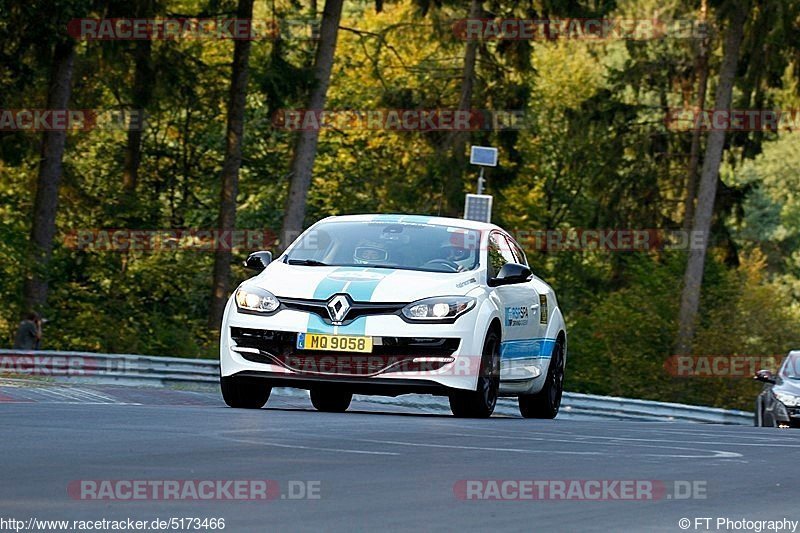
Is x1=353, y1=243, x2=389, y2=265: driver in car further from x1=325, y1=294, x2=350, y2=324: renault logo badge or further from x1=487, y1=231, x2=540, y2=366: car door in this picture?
x1=325, y1=294, x2=350, y2=324: renault logo badge

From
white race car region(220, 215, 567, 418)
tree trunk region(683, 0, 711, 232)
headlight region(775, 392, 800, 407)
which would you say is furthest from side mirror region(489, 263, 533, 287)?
tree trunk region(683, 0, 711, 232)

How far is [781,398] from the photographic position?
23562mm

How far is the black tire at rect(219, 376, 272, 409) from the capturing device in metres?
15.3

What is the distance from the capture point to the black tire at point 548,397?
17.6m

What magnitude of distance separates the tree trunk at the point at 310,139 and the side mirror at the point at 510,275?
75.0ft

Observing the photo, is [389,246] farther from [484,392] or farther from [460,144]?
[460,144]

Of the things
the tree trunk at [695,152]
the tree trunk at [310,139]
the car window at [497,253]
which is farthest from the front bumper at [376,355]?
the tree trunk at [695,152]

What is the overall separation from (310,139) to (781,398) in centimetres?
1782

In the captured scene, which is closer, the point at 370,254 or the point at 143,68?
the point at 370,254

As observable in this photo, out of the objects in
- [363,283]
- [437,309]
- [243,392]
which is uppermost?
[363,283]

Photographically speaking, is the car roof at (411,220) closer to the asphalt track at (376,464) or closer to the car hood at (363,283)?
the car hood at (363,283)

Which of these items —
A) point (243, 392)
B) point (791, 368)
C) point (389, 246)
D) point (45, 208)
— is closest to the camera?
point (243, 392)

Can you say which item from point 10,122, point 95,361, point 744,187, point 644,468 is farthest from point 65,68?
point 644,468

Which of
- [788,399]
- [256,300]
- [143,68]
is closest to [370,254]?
[256,300]
